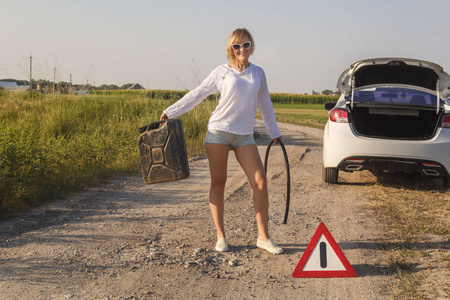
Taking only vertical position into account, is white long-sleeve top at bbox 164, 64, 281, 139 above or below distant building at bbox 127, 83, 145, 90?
below

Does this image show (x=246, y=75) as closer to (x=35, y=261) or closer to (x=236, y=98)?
(x=236, y=98)

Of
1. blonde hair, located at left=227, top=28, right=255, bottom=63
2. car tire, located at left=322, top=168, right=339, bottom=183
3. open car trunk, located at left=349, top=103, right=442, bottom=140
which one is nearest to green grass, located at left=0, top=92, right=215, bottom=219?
blonde hair, located at left=227, top=28, right=255, bottom=63

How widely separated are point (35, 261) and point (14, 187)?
210cm

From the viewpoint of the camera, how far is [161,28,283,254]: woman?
427cm

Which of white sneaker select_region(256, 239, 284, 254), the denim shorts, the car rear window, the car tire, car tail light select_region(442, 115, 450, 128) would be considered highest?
the car rear window

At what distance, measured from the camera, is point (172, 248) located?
4715 millimetres

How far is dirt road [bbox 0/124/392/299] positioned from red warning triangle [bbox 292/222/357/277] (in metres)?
0.07

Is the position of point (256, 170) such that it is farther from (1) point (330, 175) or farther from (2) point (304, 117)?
(2) point (304, 117)

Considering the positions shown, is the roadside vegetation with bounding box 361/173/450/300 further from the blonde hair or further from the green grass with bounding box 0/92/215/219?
the green grass with bounding box 0/92/215/219

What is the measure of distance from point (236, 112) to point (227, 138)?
0.26 m

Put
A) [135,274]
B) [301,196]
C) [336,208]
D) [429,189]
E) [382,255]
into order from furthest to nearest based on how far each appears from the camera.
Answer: [429,189] → [301,196] → [336,208] → [382,255] → [135,274]

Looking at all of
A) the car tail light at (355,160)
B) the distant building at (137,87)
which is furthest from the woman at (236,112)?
the distant building at (137,87)

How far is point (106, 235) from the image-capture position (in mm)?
5086

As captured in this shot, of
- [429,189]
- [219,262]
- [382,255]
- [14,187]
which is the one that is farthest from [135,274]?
[429,189]
